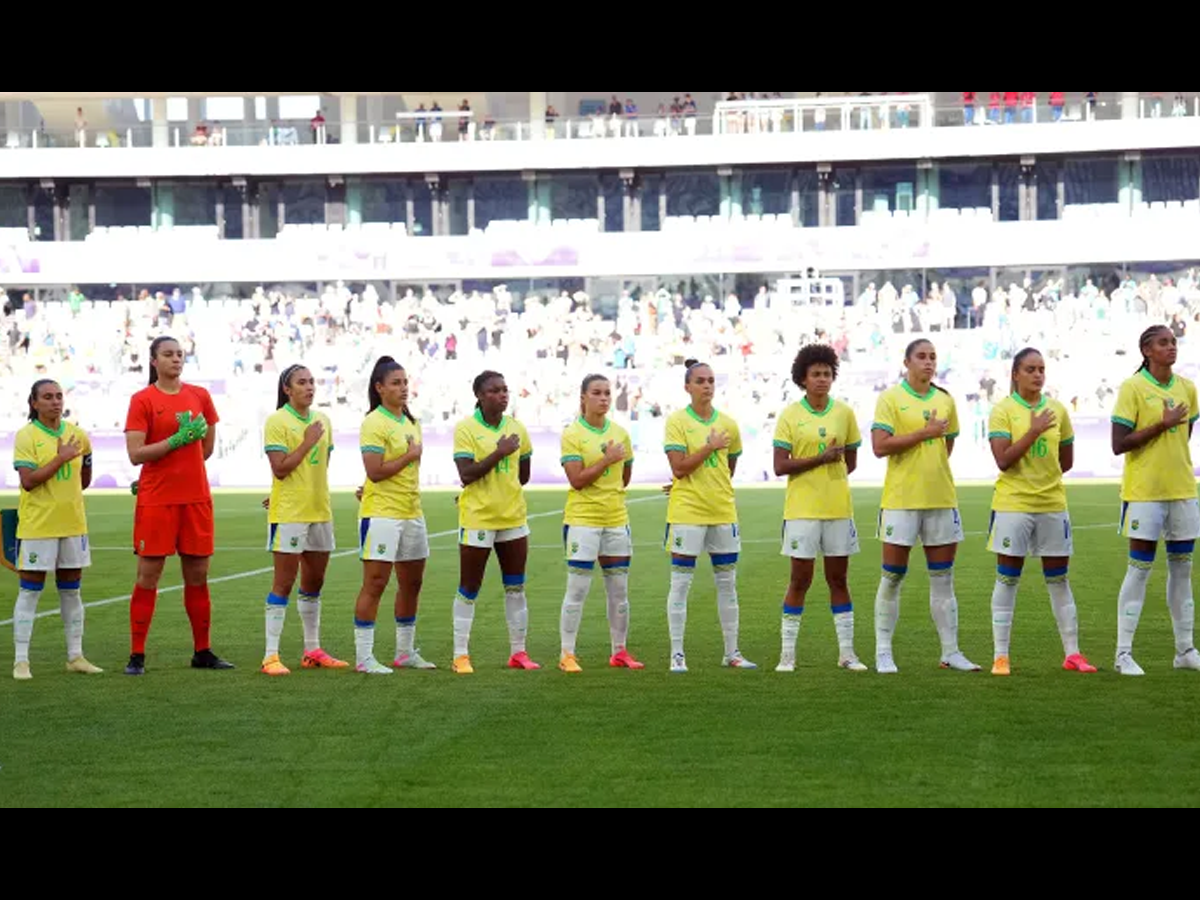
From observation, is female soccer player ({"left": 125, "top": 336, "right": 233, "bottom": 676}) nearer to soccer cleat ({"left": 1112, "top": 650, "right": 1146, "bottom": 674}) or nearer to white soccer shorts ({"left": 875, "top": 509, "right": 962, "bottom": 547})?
white soccer shorts ({"left": 875, "top": 509, "right": 962, "bottom": 547})

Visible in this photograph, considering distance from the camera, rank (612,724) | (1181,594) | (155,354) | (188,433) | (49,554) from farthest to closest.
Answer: (49,554), (155,354), (188,433), (1181,594), (612,724)

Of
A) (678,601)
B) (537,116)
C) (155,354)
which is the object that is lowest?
(678,601)

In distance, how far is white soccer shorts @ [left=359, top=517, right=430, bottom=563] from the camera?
11031mm

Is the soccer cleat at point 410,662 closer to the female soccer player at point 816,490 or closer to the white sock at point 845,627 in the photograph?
the female soccer player at point 816,490

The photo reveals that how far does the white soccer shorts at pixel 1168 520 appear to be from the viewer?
1061cm

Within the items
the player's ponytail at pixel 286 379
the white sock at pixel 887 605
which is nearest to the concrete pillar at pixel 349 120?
the player's ponytail at pixel 286 379

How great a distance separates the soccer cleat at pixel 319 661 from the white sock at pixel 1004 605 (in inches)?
165

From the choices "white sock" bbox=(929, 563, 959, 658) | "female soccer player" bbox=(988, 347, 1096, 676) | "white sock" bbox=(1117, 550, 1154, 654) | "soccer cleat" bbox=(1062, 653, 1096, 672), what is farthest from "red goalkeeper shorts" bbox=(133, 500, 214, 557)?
"white sock" bbox=(1117, 550, 1154, 654)

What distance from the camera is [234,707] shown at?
32.3ft

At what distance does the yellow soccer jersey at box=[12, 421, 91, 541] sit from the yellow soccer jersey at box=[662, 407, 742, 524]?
3.81 meters

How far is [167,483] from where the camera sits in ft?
36.2

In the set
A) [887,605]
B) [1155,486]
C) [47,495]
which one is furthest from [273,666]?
[1155,486]

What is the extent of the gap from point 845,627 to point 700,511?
1.17 m

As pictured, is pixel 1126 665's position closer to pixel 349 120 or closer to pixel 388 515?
pixel 388 515
